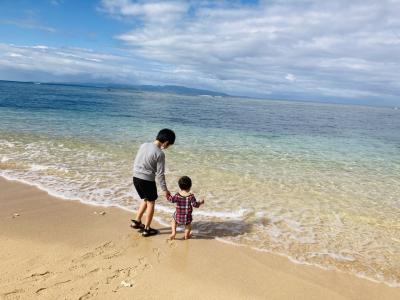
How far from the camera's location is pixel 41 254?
5.18m

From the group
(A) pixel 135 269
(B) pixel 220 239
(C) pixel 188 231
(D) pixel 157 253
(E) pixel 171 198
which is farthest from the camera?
(B) pixel 220 239

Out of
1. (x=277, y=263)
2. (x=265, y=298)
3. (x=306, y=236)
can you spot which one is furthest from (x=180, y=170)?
(x=265, y=298)

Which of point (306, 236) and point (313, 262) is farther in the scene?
point (306, 236)

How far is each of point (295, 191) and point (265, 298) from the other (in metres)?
6.00

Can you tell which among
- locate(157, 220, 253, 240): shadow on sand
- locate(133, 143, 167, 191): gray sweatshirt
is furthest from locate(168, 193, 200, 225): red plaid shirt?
locate(157, 220, 253, 240): shadow on sand

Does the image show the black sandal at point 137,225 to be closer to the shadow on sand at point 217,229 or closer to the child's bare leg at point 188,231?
the shadow on sand at point 217,229

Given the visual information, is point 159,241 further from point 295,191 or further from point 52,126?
point 52,126

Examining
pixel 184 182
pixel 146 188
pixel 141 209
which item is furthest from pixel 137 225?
pixel 184 182

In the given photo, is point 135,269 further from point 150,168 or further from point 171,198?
point 150,168

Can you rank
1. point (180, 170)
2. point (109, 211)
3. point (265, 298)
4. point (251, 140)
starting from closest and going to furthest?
1. point (265, 298)
2. point (109, 211)
3. point (180, 170)
4. point (251, 140)

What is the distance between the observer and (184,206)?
614cm

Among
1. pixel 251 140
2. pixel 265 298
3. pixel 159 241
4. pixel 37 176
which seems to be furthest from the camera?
pixel 251 140

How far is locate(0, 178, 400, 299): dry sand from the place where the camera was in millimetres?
4375

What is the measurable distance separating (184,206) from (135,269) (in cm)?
151
